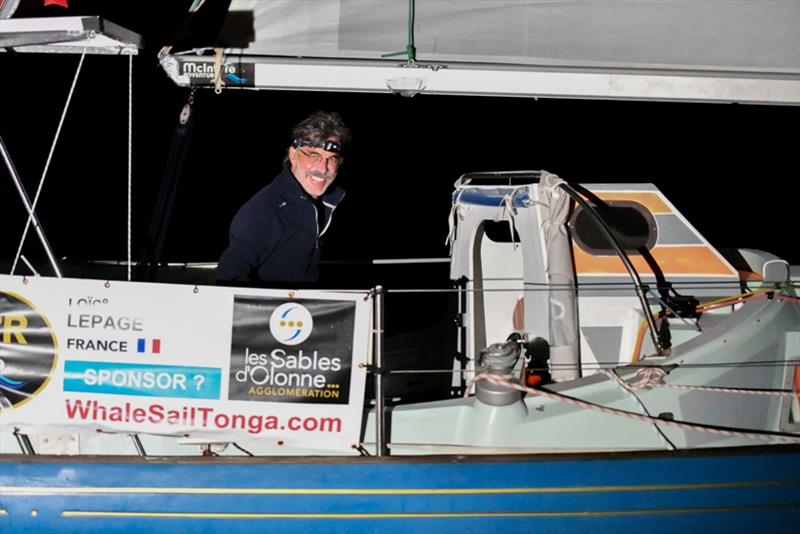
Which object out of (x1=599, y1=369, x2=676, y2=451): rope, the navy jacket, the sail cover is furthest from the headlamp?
(x1=599, y1=369, x2=676, y2=451): rope

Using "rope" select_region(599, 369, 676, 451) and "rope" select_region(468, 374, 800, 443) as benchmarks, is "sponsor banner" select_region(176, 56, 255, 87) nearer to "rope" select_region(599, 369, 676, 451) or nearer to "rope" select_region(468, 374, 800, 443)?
"rope" select_region(468, 374, 800, 443)

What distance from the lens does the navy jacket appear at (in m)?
4.84

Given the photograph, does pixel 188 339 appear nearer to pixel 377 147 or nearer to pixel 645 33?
pixel 645 33

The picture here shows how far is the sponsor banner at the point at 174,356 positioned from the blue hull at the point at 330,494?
0.61 feet

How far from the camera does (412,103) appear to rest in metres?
18.2

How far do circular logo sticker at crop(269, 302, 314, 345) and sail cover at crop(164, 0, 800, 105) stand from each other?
1779 mm

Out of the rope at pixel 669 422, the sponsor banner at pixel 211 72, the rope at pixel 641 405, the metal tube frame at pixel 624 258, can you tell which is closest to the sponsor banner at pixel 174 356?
the rope at pixel 669 422

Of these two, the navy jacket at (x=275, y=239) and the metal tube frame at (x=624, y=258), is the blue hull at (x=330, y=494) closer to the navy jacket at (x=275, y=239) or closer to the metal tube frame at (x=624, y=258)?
the metal tube frame at (x=624, y=258)

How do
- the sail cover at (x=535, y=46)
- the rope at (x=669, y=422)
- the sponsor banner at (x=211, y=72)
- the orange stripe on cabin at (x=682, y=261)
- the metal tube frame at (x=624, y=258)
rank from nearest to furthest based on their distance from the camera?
the rope at (x=669, y=422) → the metal tube frame at (x=624, y=258) → the orange stripe on cabin at (x=682, y=261) → the sponsor banner at (x=211, y=72) → the sail cover at (x=535, y=46)

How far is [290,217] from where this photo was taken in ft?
16.3

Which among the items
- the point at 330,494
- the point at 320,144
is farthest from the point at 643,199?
the point at 330,494

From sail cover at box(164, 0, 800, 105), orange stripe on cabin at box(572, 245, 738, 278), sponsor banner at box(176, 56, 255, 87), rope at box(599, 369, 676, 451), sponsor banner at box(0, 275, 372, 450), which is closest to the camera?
sponsor banner at box(0, 275, 372, 450)

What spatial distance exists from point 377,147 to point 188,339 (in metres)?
13.5

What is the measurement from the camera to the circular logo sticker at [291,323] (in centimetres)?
407
